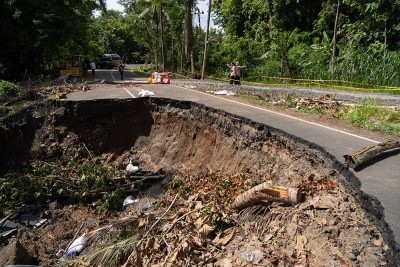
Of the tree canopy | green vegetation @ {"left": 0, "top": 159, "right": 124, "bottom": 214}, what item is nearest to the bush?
green vegetation @ {"left": 0, "top": 159, "right": 124, "bottom": 214}

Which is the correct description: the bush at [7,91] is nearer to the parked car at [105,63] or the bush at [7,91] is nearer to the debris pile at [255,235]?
the debris pile at [255,235]

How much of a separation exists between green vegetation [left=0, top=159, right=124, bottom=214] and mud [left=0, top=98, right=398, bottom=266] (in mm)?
521

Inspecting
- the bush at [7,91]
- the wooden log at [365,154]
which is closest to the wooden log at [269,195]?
the wooden log at [365,154]

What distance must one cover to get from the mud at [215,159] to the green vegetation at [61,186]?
0.52 meters

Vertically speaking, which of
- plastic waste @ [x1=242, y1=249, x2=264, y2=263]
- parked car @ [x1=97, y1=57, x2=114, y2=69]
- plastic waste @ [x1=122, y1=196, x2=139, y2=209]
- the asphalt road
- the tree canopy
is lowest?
plastic waste @ [x1=122, y1=196, x2=139, y2=209]

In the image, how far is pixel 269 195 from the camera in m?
5.23

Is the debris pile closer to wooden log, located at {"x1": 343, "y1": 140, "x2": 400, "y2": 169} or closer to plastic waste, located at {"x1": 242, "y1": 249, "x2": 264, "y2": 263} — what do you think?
plastic waste, located at {"x1": 242, "y1": 249, "x2": 264, "y2": 263}

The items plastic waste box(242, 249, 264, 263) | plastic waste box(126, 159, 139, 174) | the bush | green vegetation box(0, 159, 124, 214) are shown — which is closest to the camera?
plastic waste box(242, 249, 264, 263)

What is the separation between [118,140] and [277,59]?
14545mm

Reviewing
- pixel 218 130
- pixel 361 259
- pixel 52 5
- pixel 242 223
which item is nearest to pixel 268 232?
pixel 242 223

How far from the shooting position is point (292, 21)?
89.2ft

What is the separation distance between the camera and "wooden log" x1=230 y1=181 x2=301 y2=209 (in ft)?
16.2

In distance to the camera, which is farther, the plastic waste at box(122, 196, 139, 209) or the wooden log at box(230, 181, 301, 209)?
the plastic waste at box(122, 196, 139, 209)

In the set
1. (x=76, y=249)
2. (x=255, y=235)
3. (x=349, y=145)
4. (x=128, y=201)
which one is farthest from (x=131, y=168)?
(x=255, y=235)
